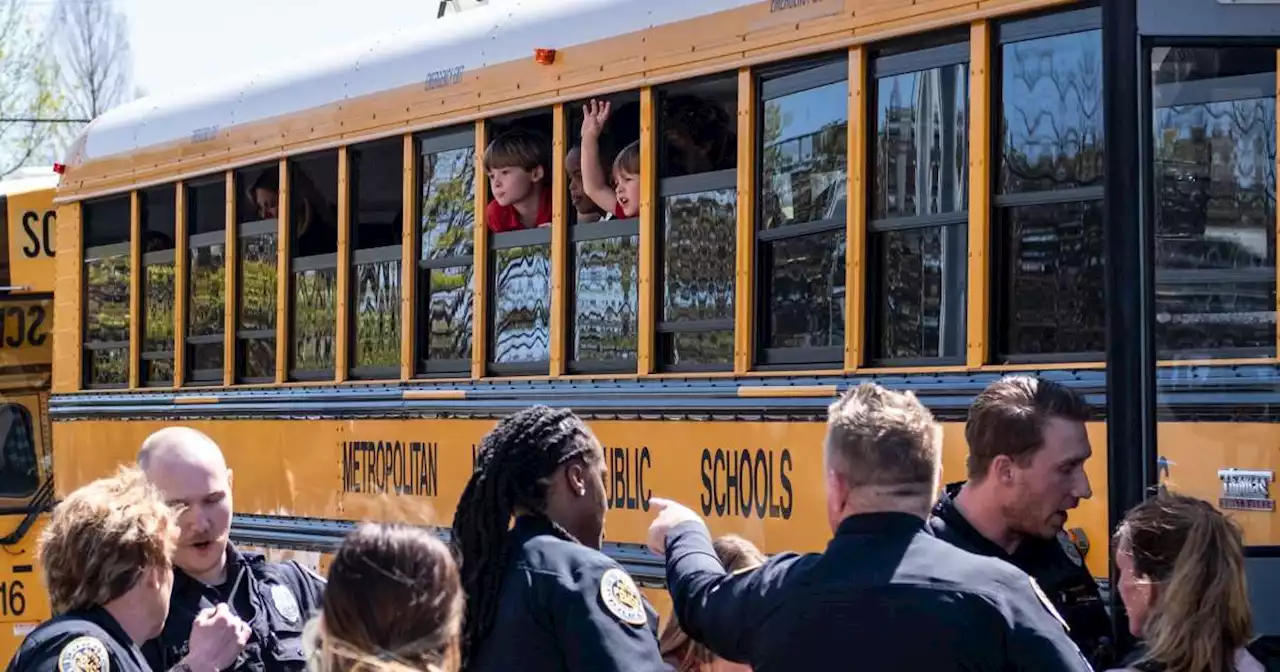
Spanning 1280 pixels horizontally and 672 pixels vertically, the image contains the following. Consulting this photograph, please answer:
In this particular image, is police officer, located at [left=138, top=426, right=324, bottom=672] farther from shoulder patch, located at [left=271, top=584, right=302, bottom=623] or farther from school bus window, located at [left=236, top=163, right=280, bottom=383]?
school bus window, located at [left=236, top=163, right=280, bottom=383]

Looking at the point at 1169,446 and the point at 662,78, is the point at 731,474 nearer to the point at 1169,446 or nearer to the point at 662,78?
the point at 662,78

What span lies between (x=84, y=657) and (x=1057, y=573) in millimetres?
1734

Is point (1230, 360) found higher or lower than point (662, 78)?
lower

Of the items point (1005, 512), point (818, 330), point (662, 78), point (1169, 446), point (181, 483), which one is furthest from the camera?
point (662, 78)

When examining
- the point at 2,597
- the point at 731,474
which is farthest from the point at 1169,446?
the point at 2,597

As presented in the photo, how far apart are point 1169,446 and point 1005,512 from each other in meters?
0.81

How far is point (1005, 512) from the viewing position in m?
3.76

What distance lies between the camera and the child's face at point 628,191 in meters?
6.08

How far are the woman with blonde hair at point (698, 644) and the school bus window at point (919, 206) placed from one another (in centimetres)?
109

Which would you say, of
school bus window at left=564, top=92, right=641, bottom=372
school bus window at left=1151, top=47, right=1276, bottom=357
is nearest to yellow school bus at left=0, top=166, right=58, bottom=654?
school bus window at left=564, top=92, right=641, bottom=372

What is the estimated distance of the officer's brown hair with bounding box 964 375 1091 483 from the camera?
3.80 meters

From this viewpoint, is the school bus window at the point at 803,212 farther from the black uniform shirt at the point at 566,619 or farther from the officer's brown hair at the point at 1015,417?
the black uniform shirt at the point at 566,619

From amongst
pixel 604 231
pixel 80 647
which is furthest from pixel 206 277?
pixel 80 647

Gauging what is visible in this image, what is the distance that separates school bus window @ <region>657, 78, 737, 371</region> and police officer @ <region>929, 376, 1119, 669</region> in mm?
1928
